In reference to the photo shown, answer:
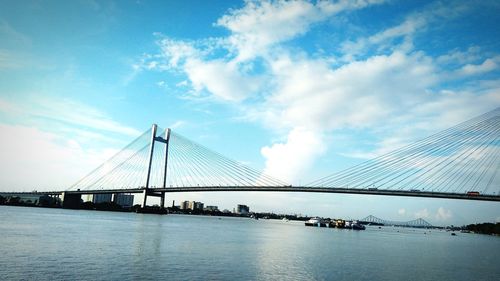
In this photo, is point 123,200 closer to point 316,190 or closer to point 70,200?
point 70,200

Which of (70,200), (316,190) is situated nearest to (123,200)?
(70,200)

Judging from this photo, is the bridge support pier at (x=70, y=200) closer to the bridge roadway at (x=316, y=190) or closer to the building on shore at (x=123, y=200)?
the bridge roadway at (x=316, y=190)

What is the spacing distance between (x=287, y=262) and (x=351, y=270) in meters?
3.96

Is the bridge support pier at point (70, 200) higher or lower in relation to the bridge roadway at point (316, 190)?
lower

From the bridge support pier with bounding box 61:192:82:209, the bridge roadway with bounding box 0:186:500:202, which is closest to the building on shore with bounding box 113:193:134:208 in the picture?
the bridge support pier with bounding box 61:192:82:209

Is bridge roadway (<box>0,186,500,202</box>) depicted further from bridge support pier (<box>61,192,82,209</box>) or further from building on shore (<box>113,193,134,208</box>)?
building on shore (<box>113,193,134,208</box>)

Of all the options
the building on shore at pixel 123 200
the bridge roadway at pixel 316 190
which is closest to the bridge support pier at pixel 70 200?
the bridge roadway at pixel 316 190

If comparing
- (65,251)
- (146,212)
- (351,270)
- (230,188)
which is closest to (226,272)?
(351,270)

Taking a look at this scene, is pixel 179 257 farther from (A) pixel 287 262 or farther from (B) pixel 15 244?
(B) pixel 15 244

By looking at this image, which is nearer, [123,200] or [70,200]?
[70,200]

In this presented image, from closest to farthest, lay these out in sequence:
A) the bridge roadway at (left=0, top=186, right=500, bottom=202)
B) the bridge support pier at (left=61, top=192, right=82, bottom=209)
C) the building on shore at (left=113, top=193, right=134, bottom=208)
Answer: the bridge roadway at (left=0, top=186, right=500, bottom=202) → the bridge support pier at (left=61, top=192, right=82, bottom=209) → the building on shore at (left=113, top=193, right=134, bottom=208)

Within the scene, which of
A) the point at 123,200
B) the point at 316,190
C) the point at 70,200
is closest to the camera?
the point at 316,190

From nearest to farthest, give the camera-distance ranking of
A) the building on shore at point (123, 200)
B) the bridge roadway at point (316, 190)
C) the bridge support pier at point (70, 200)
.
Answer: the bridge roadway at point (316, 190)
the bridge support pier at point (70, 200)
the building on shore at point (123, 200)

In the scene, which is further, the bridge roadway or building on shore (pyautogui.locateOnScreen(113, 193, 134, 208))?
building on shore (pyautogui.locateOnScreen(113, 193, 134, 208))
